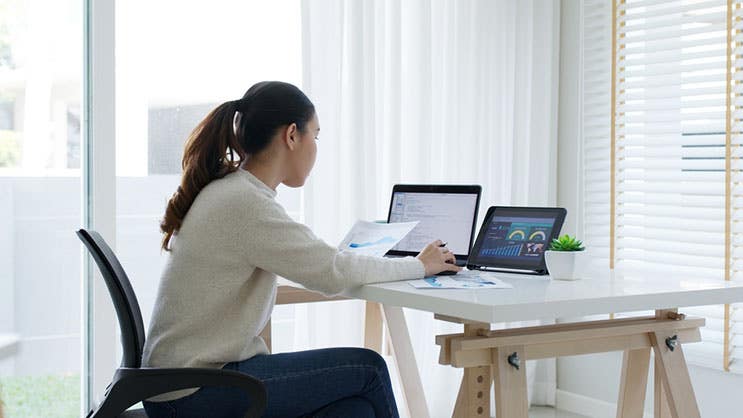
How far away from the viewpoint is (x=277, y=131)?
2.18 metres

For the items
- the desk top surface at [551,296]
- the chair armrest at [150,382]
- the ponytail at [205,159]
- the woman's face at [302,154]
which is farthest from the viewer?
the woman's face at [302,154]

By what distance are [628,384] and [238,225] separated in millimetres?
1293

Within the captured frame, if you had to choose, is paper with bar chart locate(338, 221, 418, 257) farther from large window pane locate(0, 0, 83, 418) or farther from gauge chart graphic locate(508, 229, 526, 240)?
large window pane locate(0, 0, 83, 418)

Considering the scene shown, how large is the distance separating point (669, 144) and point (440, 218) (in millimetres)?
1352

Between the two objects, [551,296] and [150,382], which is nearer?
[150,382]

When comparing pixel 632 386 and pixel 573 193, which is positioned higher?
pixel 573 193

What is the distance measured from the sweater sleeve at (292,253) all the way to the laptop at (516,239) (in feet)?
1.82

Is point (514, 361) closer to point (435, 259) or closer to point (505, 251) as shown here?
point (435, 259)

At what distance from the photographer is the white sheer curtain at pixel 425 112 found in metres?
3.45

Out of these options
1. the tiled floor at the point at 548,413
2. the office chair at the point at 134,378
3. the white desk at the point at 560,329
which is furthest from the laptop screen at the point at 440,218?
the tiled floor at the point at 548,413

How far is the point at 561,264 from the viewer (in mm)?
2324

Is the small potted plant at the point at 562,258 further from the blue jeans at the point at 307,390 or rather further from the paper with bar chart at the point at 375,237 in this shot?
the blue jeans at the point at 307,390

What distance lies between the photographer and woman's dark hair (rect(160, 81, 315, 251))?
2123 mm

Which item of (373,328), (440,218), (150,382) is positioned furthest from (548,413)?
(150,382)
